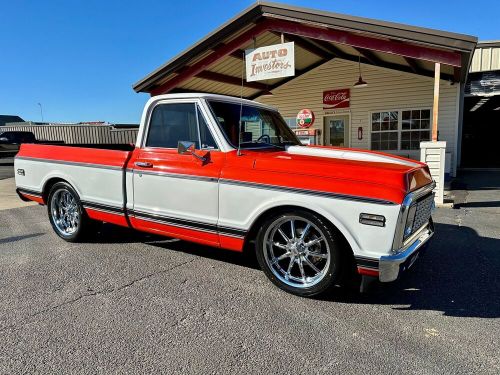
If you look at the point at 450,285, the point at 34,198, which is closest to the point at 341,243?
the point at 450,285

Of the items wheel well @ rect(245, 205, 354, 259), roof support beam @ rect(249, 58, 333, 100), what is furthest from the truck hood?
roof support beam @ rect(249, 58, 333, 100)

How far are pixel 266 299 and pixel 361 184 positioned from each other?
1316mm

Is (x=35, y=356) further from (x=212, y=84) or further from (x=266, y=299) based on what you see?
(x=212, y=84)

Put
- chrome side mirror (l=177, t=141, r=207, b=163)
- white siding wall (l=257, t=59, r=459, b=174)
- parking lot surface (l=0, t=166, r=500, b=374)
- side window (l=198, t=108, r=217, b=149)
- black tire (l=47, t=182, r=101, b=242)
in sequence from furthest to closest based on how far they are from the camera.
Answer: white siding wall (l=257, t=59, r=459, b=174) < black tire (l=47, t=182, r=101, b=242) < side window (l=198, t=108, r=217, b=149) < chrome side mirror (l=177, t=141, r=207, b=163) < parking lot surface (l=0, t=166, r=500, b=374)

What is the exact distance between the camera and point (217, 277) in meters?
3.77

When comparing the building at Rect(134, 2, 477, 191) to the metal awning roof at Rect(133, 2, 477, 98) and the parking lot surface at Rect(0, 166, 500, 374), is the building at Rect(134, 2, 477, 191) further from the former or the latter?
the parking lot surface at Rect(0, 166, 500, 374)

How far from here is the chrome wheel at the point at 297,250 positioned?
10.7 ft

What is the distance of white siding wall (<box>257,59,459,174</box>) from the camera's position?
12.5m

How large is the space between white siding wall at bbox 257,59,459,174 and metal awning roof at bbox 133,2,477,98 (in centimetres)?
35

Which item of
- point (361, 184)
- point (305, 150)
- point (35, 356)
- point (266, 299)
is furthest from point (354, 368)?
point (305, 150)

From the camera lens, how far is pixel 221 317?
297 centimetres

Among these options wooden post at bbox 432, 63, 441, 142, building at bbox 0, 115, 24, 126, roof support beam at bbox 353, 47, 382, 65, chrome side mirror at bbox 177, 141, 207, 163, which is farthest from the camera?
building at bbox 0, 115, 24, 126

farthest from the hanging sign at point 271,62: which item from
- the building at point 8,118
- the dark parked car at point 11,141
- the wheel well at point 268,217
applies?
the building at point 8,118

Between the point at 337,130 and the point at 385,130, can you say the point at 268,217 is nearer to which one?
the point at 385,130
